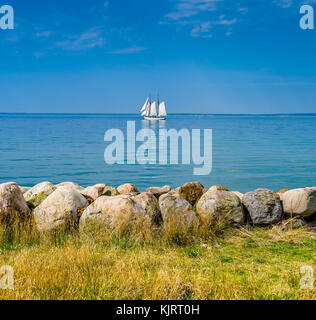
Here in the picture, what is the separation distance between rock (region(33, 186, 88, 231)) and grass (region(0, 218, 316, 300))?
231 mm

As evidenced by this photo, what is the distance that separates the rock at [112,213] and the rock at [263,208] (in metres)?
2.35

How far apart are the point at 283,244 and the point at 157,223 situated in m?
2.34

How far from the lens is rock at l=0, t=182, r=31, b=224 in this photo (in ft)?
21.1

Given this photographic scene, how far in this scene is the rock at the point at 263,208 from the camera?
286 inches

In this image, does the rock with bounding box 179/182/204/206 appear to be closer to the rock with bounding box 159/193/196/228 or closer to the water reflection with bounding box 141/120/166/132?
the rock with bounding box 159/193/196/228

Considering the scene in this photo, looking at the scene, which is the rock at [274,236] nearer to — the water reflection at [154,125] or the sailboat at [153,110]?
the water reflection at [154,125]

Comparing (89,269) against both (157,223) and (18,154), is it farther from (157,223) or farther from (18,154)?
(18,154)

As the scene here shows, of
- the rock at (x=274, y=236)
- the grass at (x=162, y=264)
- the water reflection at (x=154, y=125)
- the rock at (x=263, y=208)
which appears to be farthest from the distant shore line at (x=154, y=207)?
the water reflection at (x=154, y=125)

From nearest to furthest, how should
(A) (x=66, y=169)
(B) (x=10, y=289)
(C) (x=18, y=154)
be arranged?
(B) (x=10, y=289) < (A) (x=66, y=169) < (C) (x=18, y=154)

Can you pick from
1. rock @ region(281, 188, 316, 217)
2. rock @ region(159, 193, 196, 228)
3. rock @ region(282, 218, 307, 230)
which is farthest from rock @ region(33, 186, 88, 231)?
rock @ region(281, 188, 316, 217)

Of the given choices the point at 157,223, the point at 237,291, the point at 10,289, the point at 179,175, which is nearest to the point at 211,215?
the point at 157,223

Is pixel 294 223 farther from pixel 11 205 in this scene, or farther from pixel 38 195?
pixel 11 205

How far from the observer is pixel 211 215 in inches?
269
